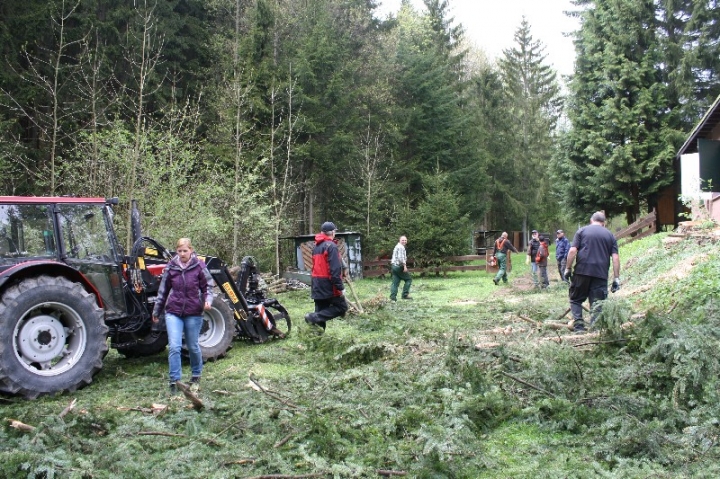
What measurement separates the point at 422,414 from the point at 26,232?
5.00m

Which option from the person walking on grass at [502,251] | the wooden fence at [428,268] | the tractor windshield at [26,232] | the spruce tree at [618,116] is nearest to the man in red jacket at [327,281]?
the tractor windshield at [26,232]

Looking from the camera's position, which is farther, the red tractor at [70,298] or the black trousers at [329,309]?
the black trousers at [329,309]

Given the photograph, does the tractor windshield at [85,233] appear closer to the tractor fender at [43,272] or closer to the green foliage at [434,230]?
the tractor fender at [43,272]

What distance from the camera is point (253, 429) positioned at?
503 centimetres

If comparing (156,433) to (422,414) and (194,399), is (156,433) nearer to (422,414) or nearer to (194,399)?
(194,399)

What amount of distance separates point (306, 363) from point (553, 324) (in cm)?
358

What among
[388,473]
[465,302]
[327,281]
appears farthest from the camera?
[465,302]

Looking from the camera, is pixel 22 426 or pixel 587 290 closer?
pixel 22 426

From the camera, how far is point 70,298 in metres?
6.68

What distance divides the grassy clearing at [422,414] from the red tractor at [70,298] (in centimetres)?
35

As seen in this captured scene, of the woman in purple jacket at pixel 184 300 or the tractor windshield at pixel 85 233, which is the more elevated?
the tractor windshield at pixel 85 233

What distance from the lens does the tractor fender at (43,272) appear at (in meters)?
6.46

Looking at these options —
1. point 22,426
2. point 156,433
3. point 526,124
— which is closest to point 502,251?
point 156,433

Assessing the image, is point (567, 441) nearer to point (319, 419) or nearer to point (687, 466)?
point (687, 466)
